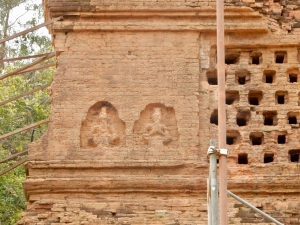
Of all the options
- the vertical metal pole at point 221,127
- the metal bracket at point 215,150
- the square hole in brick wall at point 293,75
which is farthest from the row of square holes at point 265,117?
the metal bracket at point 215,150

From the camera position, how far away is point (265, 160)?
14.9 metres

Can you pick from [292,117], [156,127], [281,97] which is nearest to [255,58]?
[281,97]

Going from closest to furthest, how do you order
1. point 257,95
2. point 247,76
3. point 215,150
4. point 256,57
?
point 215,150 < point 257,95 < point 247,76 < point 256,57

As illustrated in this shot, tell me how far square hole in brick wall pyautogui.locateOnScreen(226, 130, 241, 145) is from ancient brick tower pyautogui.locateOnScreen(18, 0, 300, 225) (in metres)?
0.02


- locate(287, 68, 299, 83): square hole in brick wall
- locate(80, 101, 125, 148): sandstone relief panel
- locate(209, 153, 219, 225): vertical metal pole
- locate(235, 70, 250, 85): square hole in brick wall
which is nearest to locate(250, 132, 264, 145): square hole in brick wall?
locate(235, 70, 250, 85): square hole in brick wall

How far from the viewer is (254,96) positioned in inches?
598

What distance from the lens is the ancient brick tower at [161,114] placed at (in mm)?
14398

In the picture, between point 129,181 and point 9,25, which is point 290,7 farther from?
point 9,25

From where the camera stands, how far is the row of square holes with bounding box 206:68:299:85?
15.2 m

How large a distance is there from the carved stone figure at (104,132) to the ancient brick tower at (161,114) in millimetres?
14

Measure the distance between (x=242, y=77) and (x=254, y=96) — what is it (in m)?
0.35

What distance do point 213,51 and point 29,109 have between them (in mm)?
7732

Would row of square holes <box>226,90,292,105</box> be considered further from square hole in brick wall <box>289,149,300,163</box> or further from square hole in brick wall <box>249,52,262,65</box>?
square hole in brick wall <box>289,149,300,163</box>

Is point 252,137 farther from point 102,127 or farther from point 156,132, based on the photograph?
point 102,127
